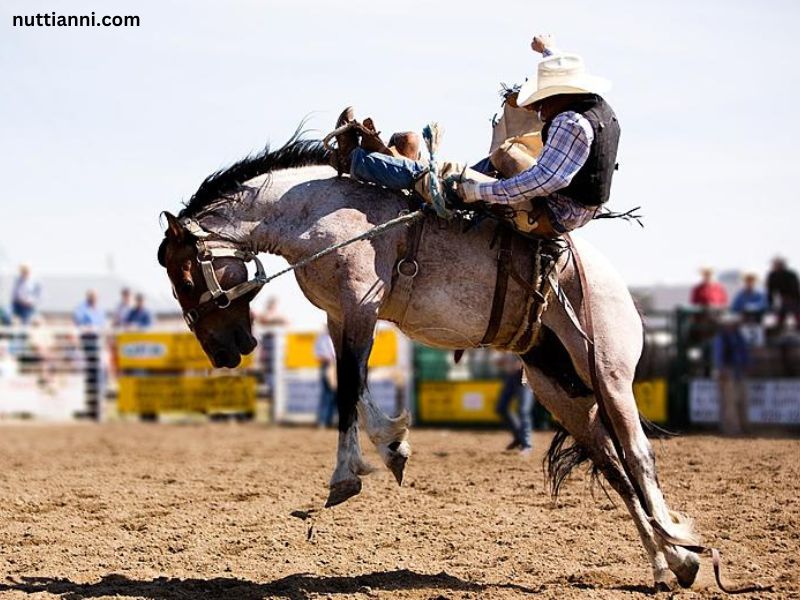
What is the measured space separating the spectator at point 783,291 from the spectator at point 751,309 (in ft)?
0.63

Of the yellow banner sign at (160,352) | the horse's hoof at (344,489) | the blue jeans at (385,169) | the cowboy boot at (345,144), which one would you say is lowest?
the horse's hoof at (344,489)

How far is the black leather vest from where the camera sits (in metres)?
5.21

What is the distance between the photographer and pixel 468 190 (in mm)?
5254

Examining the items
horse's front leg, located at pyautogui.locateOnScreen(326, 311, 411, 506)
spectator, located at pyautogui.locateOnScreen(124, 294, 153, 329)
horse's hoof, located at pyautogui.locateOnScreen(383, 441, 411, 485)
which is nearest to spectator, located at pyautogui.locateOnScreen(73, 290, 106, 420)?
spectator, located at pyautogui.locateOnScreen(124, 294, 153, 329)

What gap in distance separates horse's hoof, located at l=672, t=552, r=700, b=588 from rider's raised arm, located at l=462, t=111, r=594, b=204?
1754 millimetres

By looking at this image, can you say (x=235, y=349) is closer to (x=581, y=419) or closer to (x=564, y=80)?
(x=581, y=419)

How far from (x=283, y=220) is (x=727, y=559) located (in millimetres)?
2717

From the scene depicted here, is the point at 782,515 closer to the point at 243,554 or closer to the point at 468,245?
the point at 468,245

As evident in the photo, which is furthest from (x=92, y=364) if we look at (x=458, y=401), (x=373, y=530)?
(x=373, y=530)

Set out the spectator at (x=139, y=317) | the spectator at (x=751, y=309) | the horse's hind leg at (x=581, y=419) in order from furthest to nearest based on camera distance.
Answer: the spectator at (x=139, y=317), the spectator at (x=751, y=309), the horse's hind leg at (x=581, y=419)

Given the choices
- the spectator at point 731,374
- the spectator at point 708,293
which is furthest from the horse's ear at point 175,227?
the spectator at point 708,293

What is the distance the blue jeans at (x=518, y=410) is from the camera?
10.5 m

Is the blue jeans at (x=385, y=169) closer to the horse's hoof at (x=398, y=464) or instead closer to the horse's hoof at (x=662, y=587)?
the horse's hoof at (x=398, y=464)

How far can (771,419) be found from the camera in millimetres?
14266
